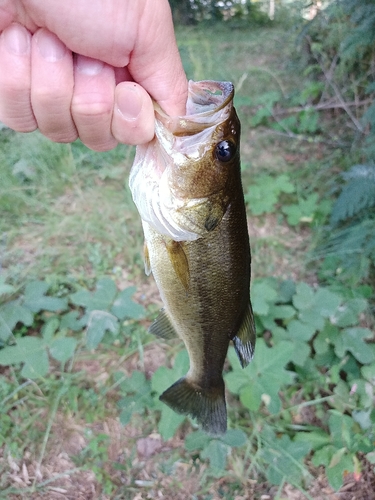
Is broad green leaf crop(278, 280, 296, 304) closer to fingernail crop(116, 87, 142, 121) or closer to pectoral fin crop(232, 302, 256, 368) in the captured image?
pectoral fin crop(232, 302, 256, 368)

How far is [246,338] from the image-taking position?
139cm

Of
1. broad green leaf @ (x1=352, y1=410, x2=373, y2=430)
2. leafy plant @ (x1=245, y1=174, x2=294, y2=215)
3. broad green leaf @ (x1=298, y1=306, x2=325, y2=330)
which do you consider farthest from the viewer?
leafy plant @ (x1=245, y1=174, x2=294, y2=215)

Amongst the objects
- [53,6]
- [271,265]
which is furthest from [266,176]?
[53,6]

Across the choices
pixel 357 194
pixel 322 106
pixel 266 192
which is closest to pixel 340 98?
pixel 322 106

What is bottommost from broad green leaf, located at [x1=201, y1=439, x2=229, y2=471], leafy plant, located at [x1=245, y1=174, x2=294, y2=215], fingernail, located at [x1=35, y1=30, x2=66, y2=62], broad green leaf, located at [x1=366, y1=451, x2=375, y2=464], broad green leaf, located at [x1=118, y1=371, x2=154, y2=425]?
broad green leaf, located at [x1=366, y1=451, x2=375, y2=464]

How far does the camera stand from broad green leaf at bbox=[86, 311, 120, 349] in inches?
85.7

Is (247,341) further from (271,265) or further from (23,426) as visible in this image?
(271,265)

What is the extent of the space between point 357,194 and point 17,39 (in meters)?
2.63

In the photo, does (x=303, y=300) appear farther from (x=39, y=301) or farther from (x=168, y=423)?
(x=39, y=301)

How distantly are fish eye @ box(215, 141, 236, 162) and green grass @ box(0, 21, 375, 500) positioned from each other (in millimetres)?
1328

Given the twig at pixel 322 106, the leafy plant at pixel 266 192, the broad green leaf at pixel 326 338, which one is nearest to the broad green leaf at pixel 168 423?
the broad green leaf at pixel 326 338

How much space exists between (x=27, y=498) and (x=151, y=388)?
0.83 m

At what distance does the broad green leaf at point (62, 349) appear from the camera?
2.00 meters

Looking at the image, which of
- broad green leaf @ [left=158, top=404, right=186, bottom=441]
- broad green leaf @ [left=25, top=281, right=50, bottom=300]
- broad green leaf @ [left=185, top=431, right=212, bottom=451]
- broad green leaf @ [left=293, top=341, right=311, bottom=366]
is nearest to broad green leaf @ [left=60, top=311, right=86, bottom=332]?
broad green leaf @ [left=25, top=281, right=50, bottom=300]
